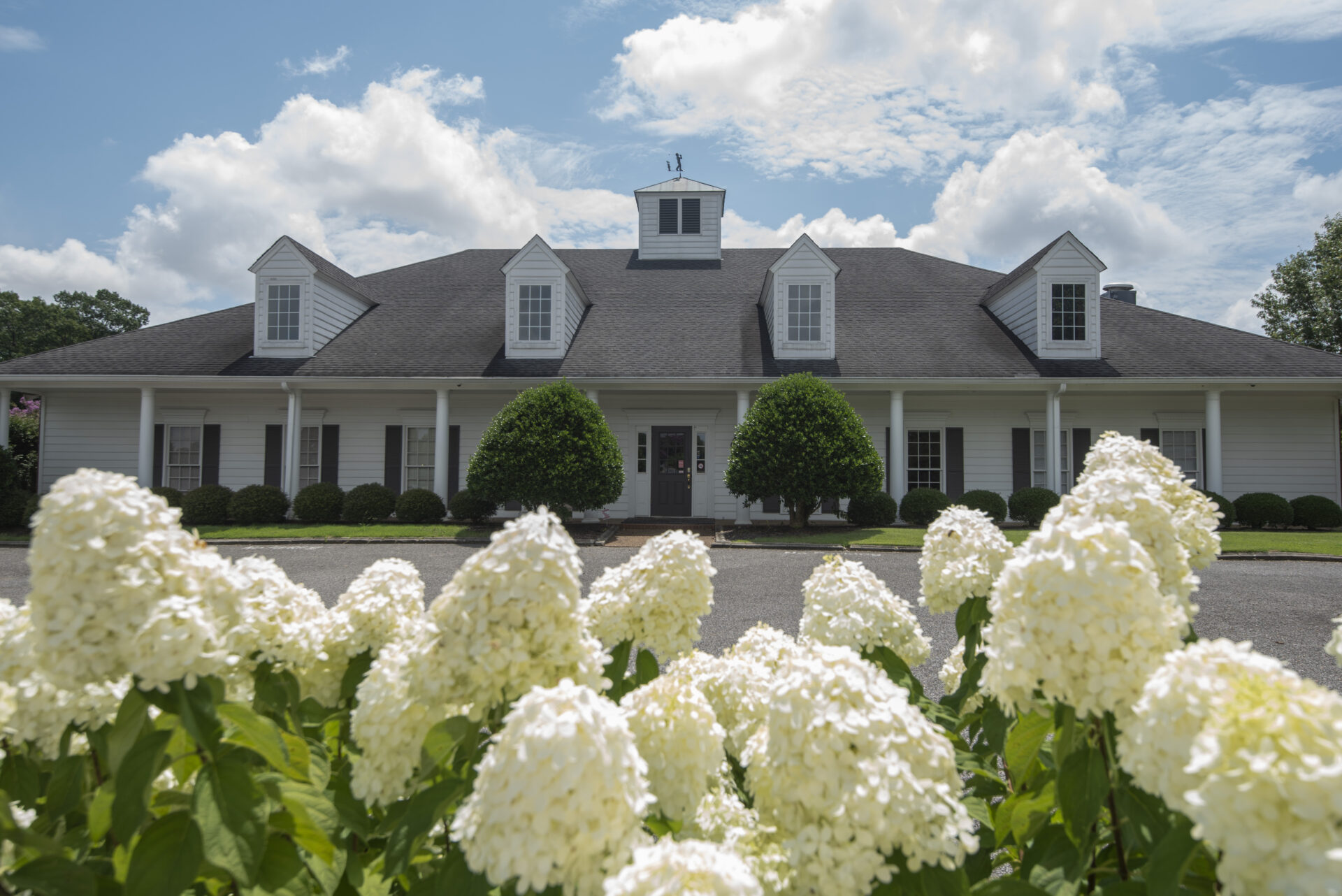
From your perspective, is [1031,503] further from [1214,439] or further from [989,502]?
[1214,439]

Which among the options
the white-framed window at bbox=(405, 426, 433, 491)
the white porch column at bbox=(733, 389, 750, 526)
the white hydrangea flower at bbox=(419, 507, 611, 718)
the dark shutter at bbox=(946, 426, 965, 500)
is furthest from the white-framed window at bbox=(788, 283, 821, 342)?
the white hydrangea flower at bbox=(419, 507, 611, 718)

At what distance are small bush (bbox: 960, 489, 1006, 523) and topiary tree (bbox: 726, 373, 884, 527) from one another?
2789 mm

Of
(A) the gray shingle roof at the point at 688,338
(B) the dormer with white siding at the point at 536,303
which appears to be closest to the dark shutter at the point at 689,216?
(A) the gray shingle roof at the point at 688,338

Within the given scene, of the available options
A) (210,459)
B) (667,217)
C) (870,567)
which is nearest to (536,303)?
(667,217)

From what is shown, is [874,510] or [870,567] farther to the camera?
[874,510]

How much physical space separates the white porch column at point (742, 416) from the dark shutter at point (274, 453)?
12.3 metres

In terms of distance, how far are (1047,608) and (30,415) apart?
3033cm

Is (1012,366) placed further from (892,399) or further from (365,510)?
(365,510)

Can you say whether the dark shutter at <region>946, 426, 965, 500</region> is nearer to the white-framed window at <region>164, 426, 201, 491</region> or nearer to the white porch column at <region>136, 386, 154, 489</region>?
the white-framed window at <region>164, 426, 201, 491</region>

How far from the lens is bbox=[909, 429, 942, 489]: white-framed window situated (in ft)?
60.8

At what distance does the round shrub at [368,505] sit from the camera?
1683 cm

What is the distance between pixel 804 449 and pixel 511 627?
46.6ft

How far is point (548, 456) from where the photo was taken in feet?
49.4

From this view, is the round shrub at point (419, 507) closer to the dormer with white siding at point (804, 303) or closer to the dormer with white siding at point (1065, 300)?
the dormer with white siding at point (804, 303)
